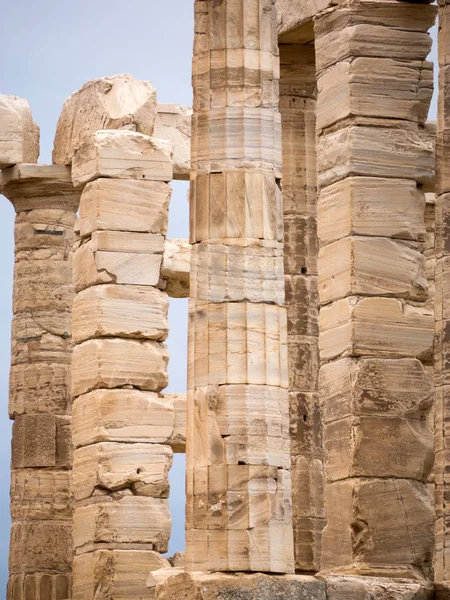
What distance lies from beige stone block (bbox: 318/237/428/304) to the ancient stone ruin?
0.08ft

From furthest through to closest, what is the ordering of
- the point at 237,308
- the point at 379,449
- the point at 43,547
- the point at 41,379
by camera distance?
the point at 41,379
the point at 43,547
the point at 379,449
the point at 237,308

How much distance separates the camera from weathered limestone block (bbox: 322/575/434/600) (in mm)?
17656

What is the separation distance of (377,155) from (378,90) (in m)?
0.74

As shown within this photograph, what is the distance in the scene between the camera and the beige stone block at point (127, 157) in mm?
24781

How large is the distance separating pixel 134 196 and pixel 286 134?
231cm

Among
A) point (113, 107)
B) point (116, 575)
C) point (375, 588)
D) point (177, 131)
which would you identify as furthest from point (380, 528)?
point (177, 131)

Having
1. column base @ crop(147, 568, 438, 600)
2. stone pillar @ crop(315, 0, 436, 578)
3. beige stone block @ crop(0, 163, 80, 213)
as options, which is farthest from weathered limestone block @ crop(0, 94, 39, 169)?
column base @ crop(147, 568, 438, 600)

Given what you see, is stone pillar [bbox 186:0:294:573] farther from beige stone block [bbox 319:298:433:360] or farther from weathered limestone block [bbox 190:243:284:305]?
beige stone block [bbox 319:298:433:360]

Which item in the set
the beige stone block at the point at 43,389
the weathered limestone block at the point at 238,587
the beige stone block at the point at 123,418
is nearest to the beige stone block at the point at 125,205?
the beige stone block at the point at 123,418

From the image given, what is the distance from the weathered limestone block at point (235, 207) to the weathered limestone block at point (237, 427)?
1484 millimetres

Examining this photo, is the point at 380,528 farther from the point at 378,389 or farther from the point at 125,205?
the point at 125,205

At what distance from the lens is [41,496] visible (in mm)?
27281

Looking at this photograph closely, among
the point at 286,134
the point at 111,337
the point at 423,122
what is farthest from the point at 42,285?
the point at 423,122

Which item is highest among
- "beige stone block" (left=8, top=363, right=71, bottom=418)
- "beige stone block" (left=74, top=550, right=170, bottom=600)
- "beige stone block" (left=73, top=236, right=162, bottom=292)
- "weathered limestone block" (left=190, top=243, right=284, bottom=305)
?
"beige stone block" (left=73, top=236, right=162, bottom=292)
